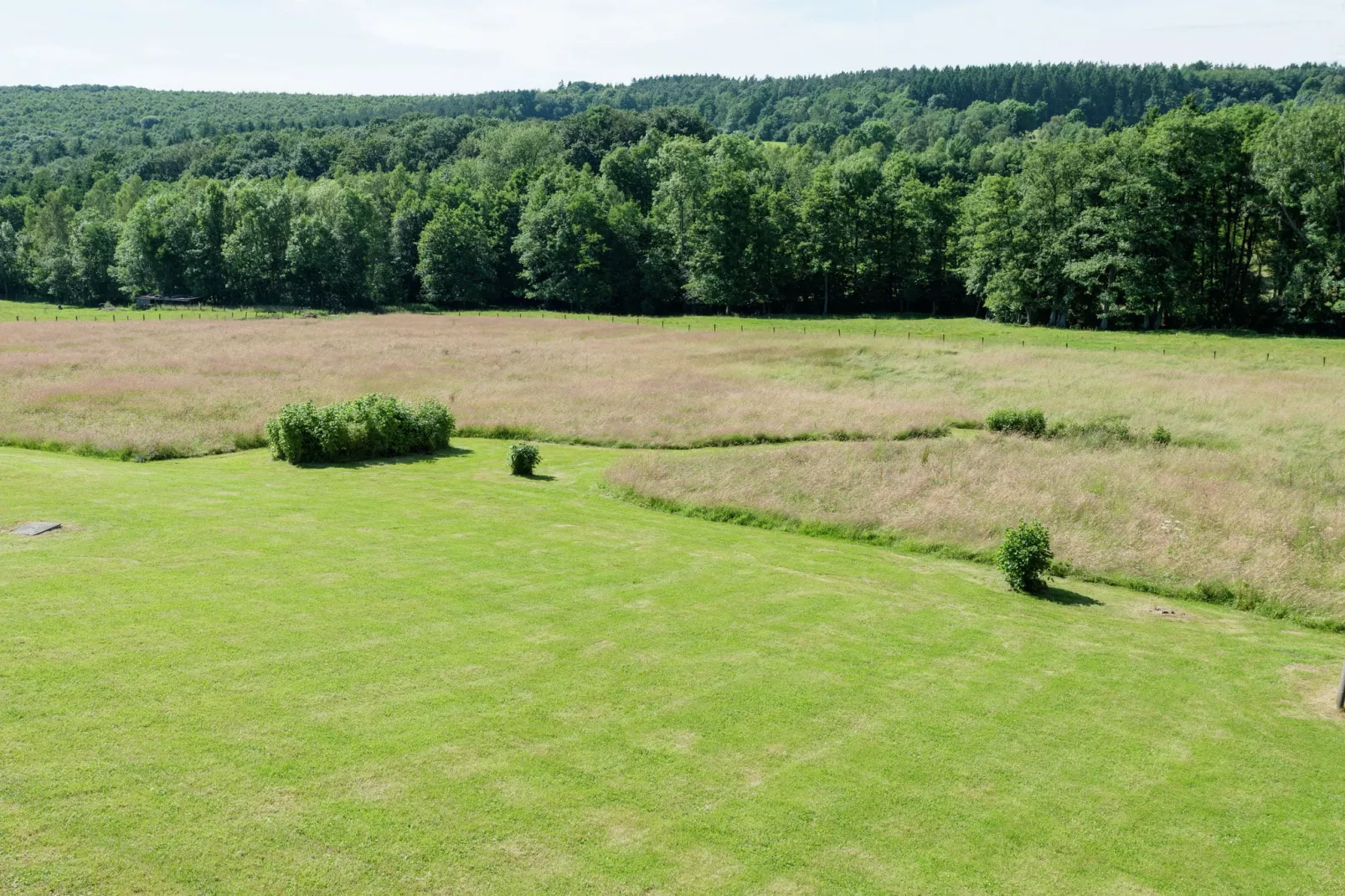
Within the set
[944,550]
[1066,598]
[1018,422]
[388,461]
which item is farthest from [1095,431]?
[388,461]

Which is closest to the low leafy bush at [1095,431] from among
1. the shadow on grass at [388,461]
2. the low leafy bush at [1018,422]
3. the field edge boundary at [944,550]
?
the low leafy bush at [1018,422]

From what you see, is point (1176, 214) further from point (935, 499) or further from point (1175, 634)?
point (1175, 634)

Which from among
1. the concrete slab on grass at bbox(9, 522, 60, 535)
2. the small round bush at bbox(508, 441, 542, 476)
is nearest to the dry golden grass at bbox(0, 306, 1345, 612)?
the small round bush at bbox(508, 441, 542, 476)

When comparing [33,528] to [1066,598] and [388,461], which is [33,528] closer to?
[388,461]

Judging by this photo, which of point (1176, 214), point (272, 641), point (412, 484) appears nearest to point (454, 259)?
point (1176, 214)

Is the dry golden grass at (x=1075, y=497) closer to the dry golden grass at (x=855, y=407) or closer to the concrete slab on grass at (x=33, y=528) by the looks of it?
the dry golden grass at (x=855, y=407)

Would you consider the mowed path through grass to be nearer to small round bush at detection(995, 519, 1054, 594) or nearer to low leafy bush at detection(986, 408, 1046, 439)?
small round bush at detection(995, 519, 1054, 594)

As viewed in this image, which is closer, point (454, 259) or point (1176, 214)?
point (1176, 214)
